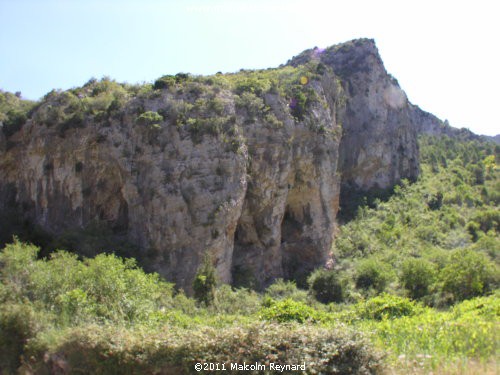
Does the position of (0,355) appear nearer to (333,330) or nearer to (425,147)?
(333,330)

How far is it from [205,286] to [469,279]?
41.3ft

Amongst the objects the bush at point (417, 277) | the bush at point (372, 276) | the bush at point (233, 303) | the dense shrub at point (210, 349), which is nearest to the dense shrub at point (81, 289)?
the dense shrub at point (210, 349)

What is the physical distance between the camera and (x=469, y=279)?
2153 cm

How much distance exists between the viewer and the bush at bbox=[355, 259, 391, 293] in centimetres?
3262

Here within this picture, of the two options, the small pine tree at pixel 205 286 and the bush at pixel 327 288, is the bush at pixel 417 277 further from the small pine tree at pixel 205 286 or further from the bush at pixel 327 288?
the small pine tree at pixel 205 286

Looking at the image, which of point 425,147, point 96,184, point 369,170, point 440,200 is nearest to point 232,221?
point 96,184

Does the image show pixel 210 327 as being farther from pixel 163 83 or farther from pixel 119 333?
pixel 163 83

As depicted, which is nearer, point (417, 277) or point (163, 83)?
point (417, 277)

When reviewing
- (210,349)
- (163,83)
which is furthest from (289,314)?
(163,83)

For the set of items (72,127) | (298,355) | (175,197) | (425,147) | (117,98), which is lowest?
(298,355)

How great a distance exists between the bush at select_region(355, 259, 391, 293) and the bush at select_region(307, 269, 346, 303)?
1859mm

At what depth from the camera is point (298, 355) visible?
809cm

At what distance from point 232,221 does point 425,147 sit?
195 feet

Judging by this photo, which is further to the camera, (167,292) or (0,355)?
(167,292)
